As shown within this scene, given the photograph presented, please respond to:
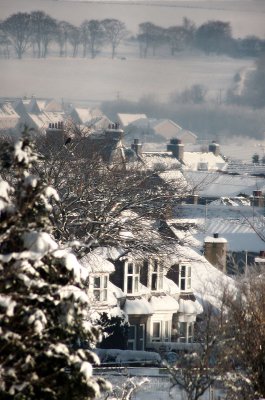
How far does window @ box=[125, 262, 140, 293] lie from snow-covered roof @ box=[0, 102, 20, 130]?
242 feet

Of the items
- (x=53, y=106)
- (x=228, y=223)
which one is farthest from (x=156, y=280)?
(x=53, y=106)

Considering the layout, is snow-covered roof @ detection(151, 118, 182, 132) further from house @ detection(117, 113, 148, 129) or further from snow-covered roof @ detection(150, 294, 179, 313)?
snow-covered roof @ detection(150, 294, 179, 313)

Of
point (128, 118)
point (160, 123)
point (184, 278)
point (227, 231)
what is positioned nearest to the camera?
point (184, 278)

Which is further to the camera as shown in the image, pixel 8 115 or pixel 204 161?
pixel 8 115

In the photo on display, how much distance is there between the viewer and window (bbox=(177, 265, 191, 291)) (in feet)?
84.9

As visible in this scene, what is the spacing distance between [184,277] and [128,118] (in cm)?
10029

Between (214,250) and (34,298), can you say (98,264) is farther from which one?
(34,298)

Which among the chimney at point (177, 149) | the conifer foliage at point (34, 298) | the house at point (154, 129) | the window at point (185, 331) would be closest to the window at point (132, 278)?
the window at point (185, 331)

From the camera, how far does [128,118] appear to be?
125875 millimetres

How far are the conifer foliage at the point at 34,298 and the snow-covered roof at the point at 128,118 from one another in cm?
11194

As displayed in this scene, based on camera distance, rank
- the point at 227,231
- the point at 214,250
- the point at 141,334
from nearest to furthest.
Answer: the point at 141,334, the point at 214,250, the point at 227,231

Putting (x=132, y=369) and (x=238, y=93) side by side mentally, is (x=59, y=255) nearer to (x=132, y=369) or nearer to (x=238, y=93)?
(x=132, y=369)

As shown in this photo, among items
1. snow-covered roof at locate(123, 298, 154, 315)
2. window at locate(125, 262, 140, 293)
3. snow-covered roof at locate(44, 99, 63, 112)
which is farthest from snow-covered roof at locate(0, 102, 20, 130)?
snow-covered roof at locate(123, 298, 154, 315)

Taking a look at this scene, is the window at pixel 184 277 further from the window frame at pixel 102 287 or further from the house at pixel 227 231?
the window frame at pixel 102 287
